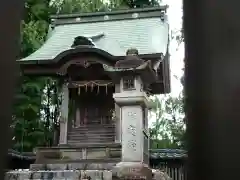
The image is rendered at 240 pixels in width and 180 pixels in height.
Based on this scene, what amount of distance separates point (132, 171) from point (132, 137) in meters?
0.60

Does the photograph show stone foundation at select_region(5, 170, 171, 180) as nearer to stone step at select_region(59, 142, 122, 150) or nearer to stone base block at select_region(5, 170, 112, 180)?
stone base block at select_region(5, 170, 112, 180)

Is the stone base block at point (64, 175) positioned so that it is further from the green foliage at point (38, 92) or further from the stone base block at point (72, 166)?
the green foliage at point (38, 92)

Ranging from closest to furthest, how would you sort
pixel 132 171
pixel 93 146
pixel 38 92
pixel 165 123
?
pixel 132 171 < pixel 93 146 < pixel 38 92 < pixel 165 123

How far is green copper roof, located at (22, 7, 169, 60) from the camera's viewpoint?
9125 millimetres

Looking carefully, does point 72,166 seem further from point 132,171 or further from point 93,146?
point 132,171

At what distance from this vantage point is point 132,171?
212 inches

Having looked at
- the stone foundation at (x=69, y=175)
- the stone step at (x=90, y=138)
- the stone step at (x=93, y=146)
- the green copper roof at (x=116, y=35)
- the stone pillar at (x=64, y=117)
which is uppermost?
the green copper roof at (x=116, y=35)

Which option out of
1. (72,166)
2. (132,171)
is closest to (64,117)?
(72,166)

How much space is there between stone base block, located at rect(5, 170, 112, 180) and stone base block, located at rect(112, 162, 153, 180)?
233mm

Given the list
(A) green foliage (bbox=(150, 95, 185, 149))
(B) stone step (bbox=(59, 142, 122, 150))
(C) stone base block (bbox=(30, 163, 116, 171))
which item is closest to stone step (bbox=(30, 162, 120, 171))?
(C) stone base block (bbox=(30, 163, 116, 171))

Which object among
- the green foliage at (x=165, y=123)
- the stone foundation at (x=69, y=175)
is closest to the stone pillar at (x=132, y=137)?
the stone foundation at (x=69, y=175)

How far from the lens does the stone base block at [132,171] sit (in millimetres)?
5340

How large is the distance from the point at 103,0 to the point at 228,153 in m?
15.4

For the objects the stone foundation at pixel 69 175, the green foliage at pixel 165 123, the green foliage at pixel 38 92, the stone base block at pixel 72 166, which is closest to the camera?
the stone foundation at pixel 69 175
